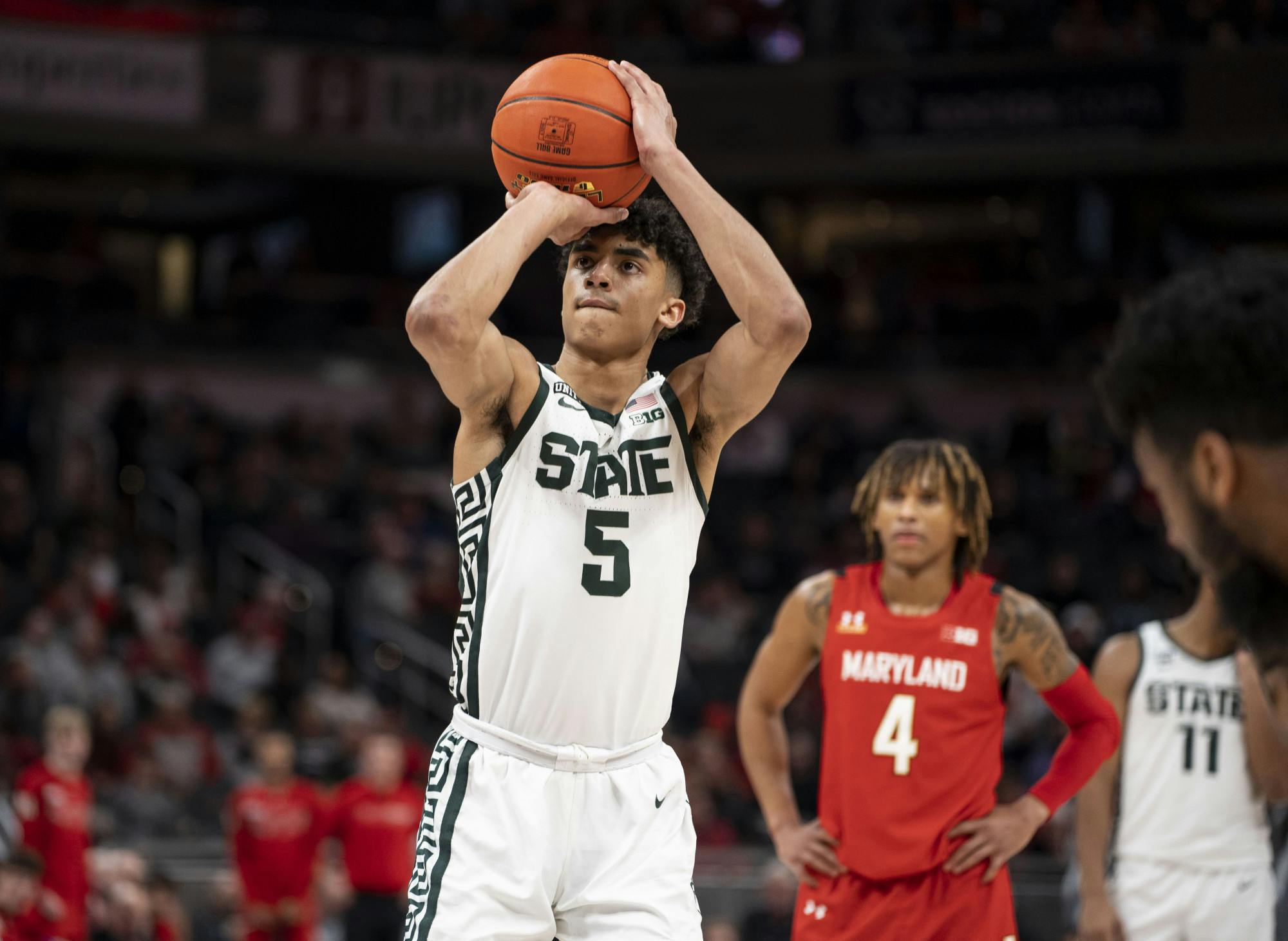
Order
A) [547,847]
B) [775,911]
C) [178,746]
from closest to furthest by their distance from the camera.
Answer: [547,847], [775,911], [178,746]

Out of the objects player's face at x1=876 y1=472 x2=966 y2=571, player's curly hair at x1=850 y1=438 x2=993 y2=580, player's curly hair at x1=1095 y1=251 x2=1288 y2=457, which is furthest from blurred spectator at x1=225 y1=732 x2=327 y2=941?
player's curly hair at x1=1095 y1=251 x2=1288 y2=457

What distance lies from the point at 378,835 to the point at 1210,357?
26.1 feet

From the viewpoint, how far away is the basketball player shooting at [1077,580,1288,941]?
16.8 feet

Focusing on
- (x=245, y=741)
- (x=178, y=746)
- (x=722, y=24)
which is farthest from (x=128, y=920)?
(x=722, y=24)

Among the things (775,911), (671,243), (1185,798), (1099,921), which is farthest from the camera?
(775,911)

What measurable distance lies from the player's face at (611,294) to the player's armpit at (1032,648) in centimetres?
154

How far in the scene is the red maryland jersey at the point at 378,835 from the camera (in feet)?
30.0

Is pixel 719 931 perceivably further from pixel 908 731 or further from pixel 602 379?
pixel 602 379

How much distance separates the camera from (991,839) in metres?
4.48

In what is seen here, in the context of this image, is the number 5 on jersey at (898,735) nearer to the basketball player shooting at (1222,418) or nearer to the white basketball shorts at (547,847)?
the white basketball shorts at (547,847)

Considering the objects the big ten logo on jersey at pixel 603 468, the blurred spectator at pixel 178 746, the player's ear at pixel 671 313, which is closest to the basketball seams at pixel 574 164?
the player's ear at pixel 671 313

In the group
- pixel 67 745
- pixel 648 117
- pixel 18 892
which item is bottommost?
pixel 18 892

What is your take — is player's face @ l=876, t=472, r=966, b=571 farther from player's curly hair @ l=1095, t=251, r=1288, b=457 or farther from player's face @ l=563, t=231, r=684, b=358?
player's curly hair @ l=1095, t=251, r=1288, b=457

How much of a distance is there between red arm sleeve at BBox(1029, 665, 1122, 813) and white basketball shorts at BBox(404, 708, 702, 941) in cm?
155
